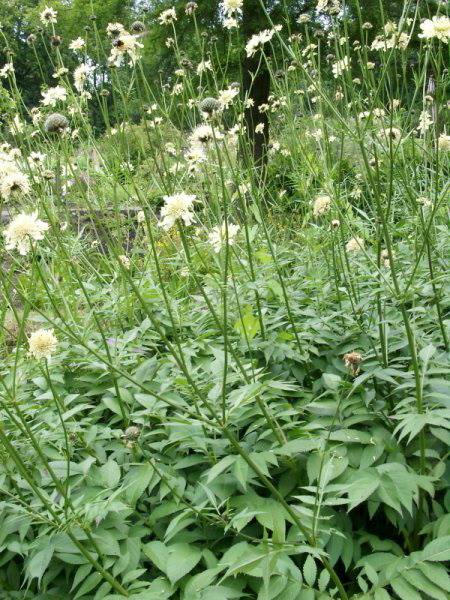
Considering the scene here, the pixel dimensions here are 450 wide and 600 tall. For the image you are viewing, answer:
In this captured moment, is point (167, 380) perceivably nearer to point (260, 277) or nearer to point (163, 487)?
point (163, 487)

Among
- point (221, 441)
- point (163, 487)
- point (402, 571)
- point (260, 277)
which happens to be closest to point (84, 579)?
point (163, 487)

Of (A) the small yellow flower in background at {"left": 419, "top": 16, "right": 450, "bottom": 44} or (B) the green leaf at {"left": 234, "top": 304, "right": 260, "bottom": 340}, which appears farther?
(B) the green leaf at {"left": 234, "top": 304, "right": 260, "bottom": 340}

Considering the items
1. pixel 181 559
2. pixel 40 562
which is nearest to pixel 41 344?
pixel 40 562

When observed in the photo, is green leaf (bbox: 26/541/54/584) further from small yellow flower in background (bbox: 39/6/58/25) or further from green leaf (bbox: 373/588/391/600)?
small yellow flower in background (bbox: 39/6/58/25)

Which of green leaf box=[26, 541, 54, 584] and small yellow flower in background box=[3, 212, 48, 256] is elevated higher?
small yellow flower in background box=[3, 212, 48, 256]

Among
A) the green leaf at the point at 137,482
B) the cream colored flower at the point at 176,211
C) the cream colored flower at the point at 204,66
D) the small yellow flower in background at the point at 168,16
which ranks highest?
the small yellow flower in background at the point at 168,16

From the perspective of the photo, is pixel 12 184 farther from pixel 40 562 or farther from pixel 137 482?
pixel 40 562

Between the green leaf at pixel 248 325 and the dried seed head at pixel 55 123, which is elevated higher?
the dried seed head at pixel 55 123

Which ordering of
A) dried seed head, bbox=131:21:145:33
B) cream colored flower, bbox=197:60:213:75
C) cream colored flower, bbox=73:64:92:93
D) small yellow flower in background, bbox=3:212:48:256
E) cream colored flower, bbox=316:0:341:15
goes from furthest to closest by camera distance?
1. cream colored flower, bbox=73:64:92:93
2. cream colored flower, bbox=197:60:213:75
3. dried seed head, bbox=131:21:145:33
4. cream colored flower, bbox=316:0:341:15
5. small yellow flower in background, bbox=3:212:48:256

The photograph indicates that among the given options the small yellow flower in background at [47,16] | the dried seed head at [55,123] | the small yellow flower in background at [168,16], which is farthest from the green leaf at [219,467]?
the small yellow flower in background at [47,16]

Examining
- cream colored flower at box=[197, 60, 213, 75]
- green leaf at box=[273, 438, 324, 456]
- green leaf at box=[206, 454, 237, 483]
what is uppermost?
cream colored flower at box=[197, 60, 213, 75]

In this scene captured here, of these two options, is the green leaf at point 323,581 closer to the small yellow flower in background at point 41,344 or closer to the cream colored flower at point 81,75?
the small yellow flower in background at point 41,344

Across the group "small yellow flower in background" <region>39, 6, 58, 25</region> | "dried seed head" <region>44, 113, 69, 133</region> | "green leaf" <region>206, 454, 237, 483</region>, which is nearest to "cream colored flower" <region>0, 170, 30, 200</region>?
"dried seed head" <region>44, 113, 69, 133</region>

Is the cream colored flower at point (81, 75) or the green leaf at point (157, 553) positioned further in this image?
the cream colored flower at point (81, 75)
